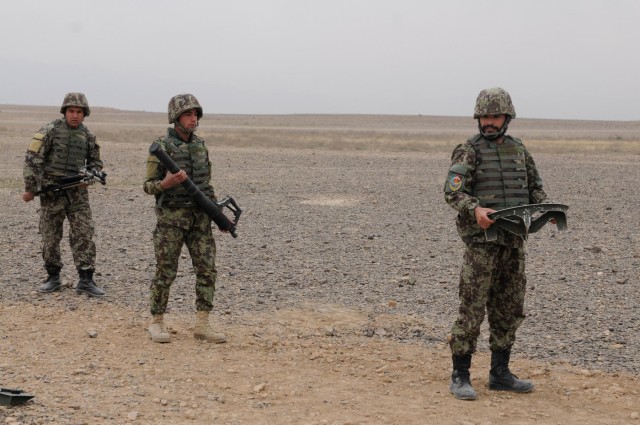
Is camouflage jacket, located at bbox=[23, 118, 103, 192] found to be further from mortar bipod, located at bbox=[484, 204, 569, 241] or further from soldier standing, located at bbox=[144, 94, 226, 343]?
mortar bipod, located at bbox=[484, 204, 569, 241]

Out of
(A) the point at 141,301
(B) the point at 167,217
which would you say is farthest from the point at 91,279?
(B) the point at 167,217

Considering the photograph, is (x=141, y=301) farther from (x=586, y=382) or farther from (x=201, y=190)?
(x=586, y=382)

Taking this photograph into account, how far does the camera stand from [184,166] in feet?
21.9

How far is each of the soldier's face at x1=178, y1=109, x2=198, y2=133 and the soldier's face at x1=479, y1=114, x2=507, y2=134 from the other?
227 centimetres

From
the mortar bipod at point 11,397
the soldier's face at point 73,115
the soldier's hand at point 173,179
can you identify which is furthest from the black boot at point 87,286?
the mortar bipod at point 11,397

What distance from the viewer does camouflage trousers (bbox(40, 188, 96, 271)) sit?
27.3 ft

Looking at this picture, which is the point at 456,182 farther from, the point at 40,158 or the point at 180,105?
the point at 40,158

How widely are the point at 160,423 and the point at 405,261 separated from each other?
229 inches

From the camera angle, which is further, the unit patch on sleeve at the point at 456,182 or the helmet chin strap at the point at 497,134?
the helmet chin strap at the point at 497,134

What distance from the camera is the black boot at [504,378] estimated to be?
578cm

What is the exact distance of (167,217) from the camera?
6676 mm

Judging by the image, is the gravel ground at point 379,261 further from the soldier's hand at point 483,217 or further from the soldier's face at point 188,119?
the soldier's face at point 188,119

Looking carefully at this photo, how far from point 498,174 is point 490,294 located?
2.79 feet

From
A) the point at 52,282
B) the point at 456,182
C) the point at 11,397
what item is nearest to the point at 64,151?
the point at 52,282
